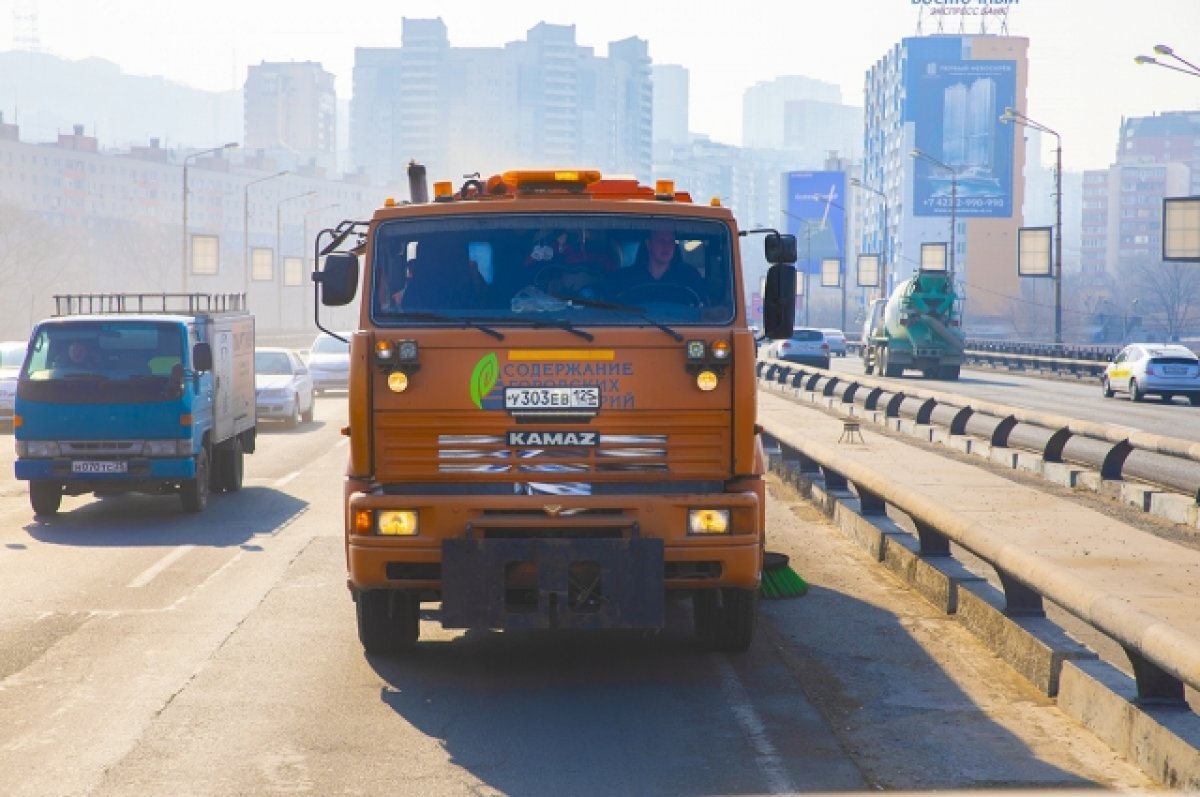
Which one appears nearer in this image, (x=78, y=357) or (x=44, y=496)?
(x=78, y=357)

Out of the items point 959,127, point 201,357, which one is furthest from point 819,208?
point 201,357

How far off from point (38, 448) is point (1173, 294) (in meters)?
131

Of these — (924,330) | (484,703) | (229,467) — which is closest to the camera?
(484,703)

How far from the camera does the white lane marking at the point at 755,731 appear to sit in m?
7.00

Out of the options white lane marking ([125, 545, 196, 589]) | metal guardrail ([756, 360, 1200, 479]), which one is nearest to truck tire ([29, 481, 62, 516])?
white lane marking ([125, 545, 196, 589])

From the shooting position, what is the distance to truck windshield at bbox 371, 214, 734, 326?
9.05 m

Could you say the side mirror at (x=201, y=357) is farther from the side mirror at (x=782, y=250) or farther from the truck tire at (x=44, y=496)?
the side mirror at (x=782, y=250)

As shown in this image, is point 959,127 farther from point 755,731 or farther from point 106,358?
point 755,731

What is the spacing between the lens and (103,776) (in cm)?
709

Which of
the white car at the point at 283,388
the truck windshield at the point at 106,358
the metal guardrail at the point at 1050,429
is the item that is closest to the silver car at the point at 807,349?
the metal guardrail at the point at 1050,429

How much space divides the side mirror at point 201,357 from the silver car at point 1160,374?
29.6m

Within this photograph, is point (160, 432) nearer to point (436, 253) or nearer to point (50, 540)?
point (50, 540)

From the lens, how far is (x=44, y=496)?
56.1ft

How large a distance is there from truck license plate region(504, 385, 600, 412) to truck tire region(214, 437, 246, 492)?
1088 cm
